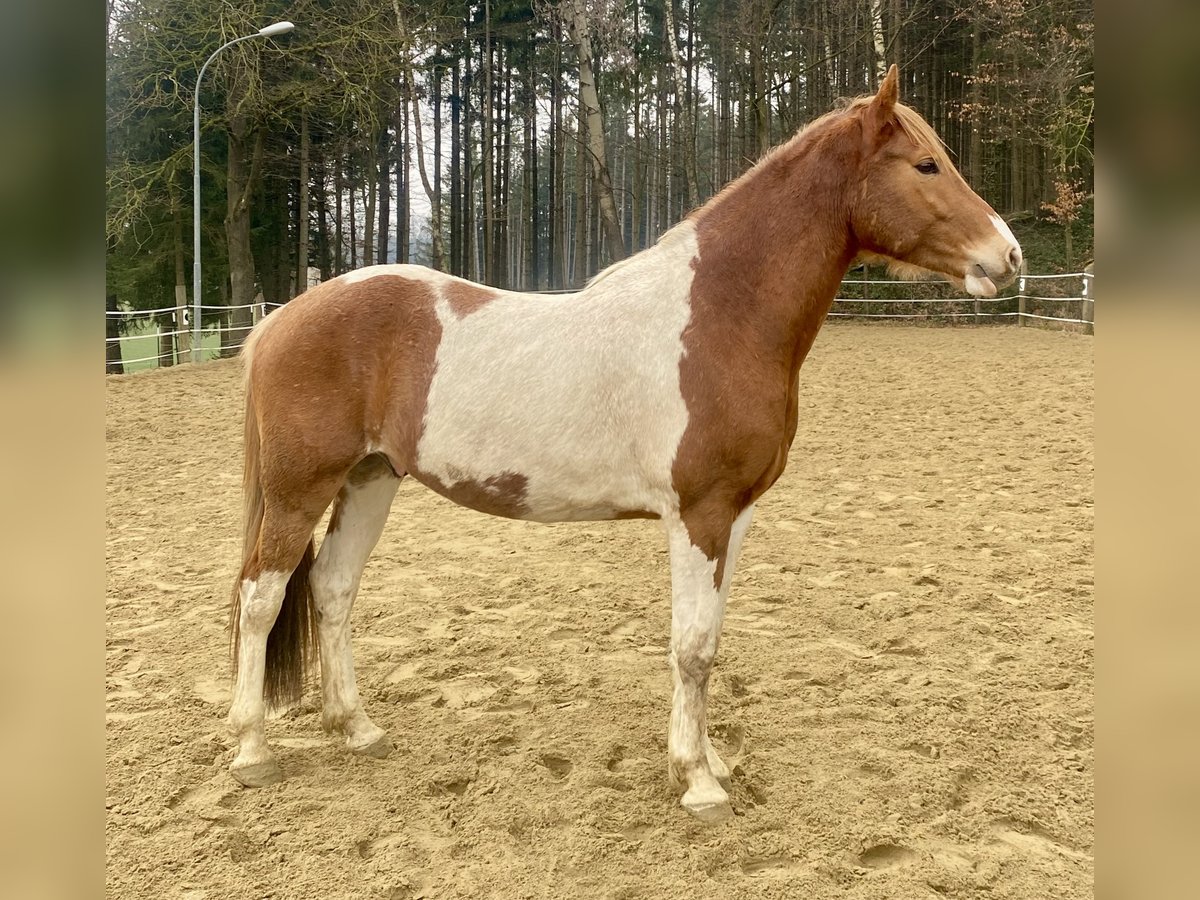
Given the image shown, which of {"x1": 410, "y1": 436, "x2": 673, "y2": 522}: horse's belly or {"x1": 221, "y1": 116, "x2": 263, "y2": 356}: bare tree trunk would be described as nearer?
{"x1": 410, "y1": 436, "x2": 673, "y2": 522}: horse's belly

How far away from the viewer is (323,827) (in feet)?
8.18

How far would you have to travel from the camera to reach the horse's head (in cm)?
245

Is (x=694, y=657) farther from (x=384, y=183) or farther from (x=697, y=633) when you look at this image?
(x=384, y=183)

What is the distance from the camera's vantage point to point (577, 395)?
2.58 meters

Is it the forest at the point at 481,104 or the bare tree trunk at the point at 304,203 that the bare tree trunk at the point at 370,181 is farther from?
the bare tree trunk at the point at 304,203

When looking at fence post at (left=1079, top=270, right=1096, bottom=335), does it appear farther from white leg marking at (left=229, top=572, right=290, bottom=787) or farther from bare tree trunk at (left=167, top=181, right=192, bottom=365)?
bare tree trunk at (left=167, top=181, right=192, bottom=365)

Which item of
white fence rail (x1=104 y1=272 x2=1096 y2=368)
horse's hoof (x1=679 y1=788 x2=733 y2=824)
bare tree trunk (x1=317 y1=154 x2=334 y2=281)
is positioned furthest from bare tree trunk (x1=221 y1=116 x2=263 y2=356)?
horse's hoof (x1=679 y1=788 x2=733 y2=824)

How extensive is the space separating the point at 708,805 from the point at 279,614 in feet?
5.46

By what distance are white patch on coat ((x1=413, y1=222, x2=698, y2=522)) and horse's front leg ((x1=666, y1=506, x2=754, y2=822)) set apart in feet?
0.46

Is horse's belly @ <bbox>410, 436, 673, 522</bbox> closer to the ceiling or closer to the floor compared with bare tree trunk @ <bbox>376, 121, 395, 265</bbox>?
closer to the floor

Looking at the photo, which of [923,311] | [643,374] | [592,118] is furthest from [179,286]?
[643,374]

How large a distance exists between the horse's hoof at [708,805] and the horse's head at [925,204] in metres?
1.79

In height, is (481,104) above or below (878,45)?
above

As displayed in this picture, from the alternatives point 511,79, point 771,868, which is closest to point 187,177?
point 511,79
